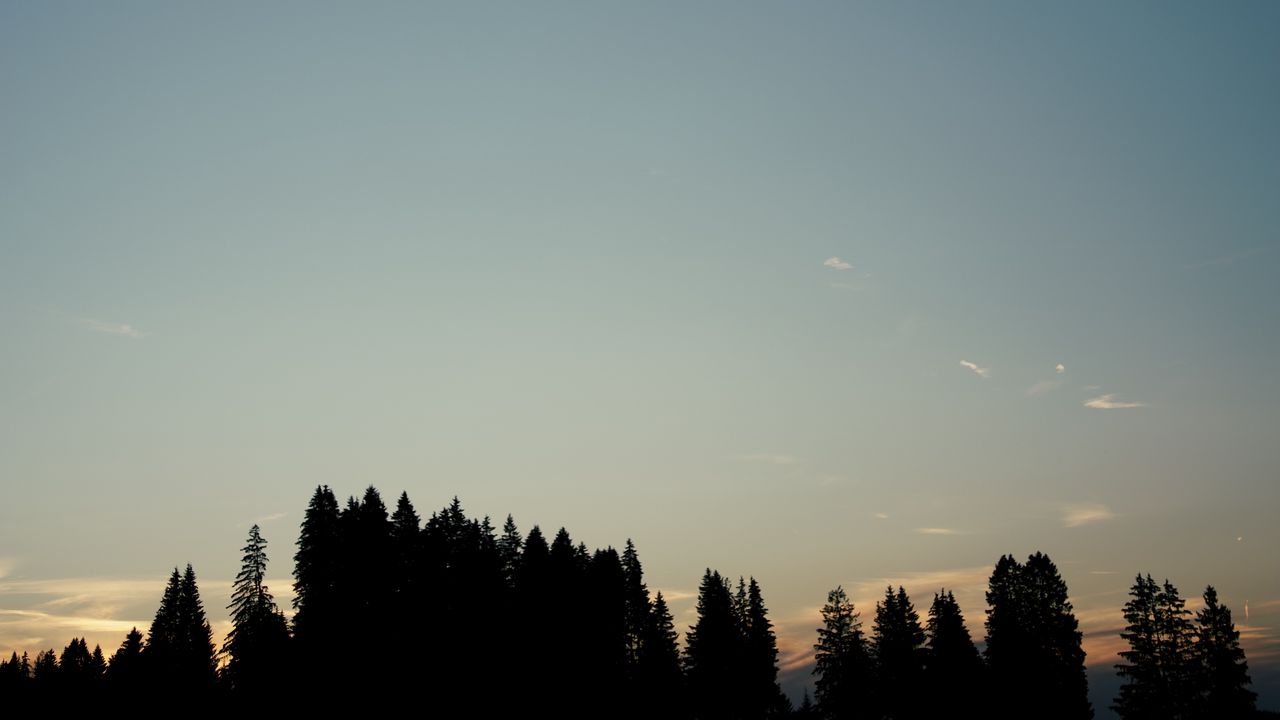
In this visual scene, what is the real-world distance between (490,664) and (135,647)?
46.9m

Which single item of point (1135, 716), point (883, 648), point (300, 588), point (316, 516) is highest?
point (316, 516)

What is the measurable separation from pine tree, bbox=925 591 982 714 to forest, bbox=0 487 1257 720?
14 cm

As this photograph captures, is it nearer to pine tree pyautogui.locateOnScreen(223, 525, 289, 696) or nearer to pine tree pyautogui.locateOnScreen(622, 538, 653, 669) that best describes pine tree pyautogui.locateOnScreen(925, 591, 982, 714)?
pine tree pyautogui.locateOnScreen(622, 538, 653, 669)

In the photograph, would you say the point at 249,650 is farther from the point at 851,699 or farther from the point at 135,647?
the point at 851,699

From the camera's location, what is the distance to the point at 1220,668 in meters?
80.6

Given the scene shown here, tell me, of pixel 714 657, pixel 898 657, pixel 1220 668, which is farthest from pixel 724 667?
pixel 1220 668

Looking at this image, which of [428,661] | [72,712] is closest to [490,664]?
[428,661]

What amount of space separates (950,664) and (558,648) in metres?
40.9

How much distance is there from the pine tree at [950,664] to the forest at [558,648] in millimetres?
145

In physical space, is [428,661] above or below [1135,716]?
above

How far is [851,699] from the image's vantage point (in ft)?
323

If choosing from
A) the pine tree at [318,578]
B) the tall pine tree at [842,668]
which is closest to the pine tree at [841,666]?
the tall pine tree at [842,668]

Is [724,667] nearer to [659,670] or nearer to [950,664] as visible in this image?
[659,670]

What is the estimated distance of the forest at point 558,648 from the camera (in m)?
70.9
